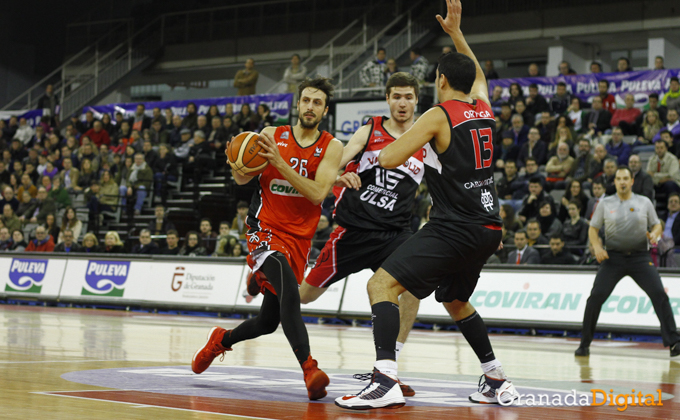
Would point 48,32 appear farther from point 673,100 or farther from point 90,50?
point 673,100

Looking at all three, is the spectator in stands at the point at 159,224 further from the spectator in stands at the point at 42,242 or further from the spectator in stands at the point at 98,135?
the spectator in stands at the point at 98,135

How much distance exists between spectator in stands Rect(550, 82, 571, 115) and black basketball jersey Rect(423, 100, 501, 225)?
15.8 metres

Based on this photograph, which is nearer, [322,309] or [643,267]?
[643,267]

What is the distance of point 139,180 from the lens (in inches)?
963

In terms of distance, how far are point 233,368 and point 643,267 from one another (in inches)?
217

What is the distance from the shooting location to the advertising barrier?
13.8 metres

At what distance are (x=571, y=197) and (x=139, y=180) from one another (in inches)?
502

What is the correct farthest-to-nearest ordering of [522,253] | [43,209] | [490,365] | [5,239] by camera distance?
[43,209] → [5,239] → [522,253] → [490,365]

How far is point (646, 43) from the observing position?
29047 millimetres

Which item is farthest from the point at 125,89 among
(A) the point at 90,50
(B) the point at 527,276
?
(B) the point at 527,276

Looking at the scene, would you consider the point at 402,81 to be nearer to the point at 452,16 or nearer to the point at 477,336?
the point at 452,16

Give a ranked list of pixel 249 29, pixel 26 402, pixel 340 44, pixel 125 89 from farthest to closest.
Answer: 1. pixel 125 89
2. pixel 249 29
3. pixel 340 44
4. pixel 26 402

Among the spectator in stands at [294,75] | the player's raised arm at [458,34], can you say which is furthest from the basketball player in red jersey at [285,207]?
the spectator in stands at [294,75]

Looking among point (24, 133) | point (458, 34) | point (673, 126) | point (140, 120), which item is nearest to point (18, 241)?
point (140, 120)
